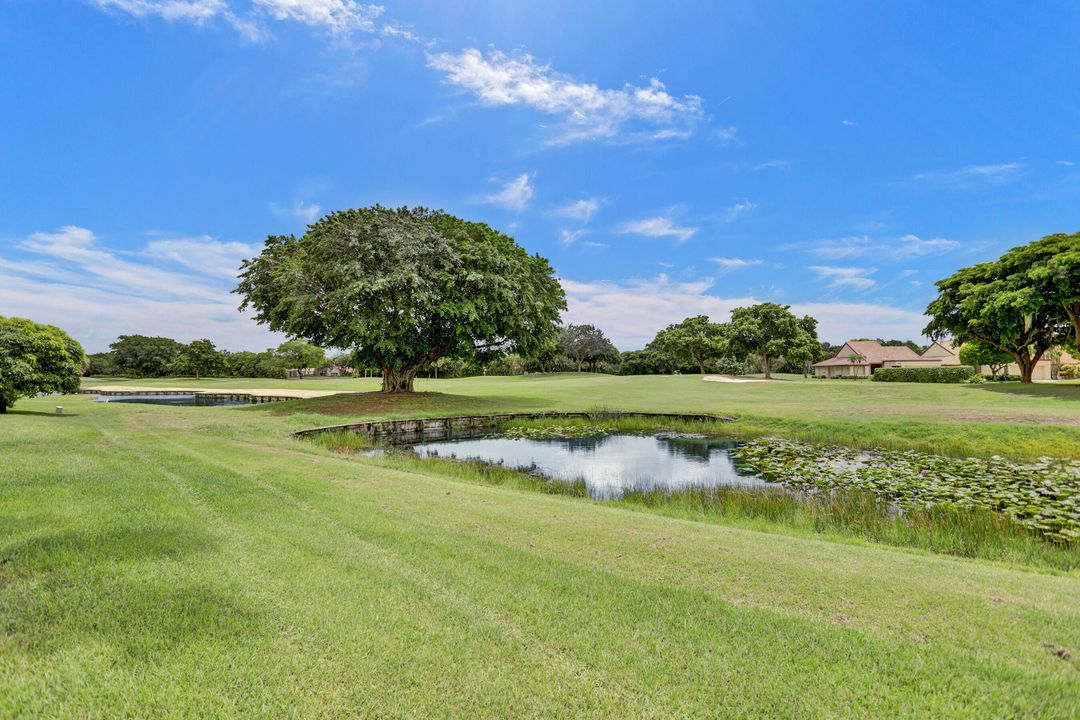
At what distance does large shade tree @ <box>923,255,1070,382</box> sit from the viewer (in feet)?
85.4

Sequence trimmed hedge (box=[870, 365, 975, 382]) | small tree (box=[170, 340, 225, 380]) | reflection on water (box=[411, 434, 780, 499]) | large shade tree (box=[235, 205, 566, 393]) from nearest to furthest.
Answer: reflection on water (box=[411, 434, 780, 499])
large shade tree (box=[235, 205, 566, 393])
trimmed hedge (box=[870, 365, 975, 382])
small tree (box=[170, 340, 225, 380])

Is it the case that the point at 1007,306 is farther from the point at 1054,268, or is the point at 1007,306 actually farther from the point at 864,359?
the point at 864,359

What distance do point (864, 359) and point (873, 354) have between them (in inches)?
102

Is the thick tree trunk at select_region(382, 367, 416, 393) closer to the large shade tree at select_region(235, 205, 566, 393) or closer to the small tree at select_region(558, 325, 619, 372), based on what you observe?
the large shade tree at select_region(235, 205, 566, 393)

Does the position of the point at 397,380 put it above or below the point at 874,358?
below

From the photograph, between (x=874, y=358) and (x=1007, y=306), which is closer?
(x=1007, y=306)

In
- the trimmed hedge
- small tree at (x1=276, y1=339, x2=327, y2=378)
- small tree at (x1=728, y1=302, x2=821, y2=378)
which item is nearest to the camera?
the trimmed hedge

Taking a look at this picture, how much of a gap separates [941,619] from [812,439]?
1461 cm

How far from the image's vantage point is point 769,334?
190 ft

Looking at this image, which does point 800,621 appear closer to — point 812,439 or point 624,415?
point 812,439

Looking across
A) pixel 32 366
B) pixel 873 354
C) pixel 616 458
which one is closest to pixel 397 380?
pixel 32 366

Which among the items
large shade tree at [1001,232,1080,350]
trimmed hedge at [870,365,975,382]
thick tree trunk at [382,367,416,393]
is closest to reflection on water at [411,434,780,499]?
thick tree trunk at [382,367,416,393]

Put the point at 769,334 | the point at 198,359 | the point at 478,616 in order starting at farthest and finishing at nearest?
the point at 198,359 < the point at 769,334 < the point at 478,616

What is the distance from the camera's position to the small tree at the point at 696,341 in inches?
2702
